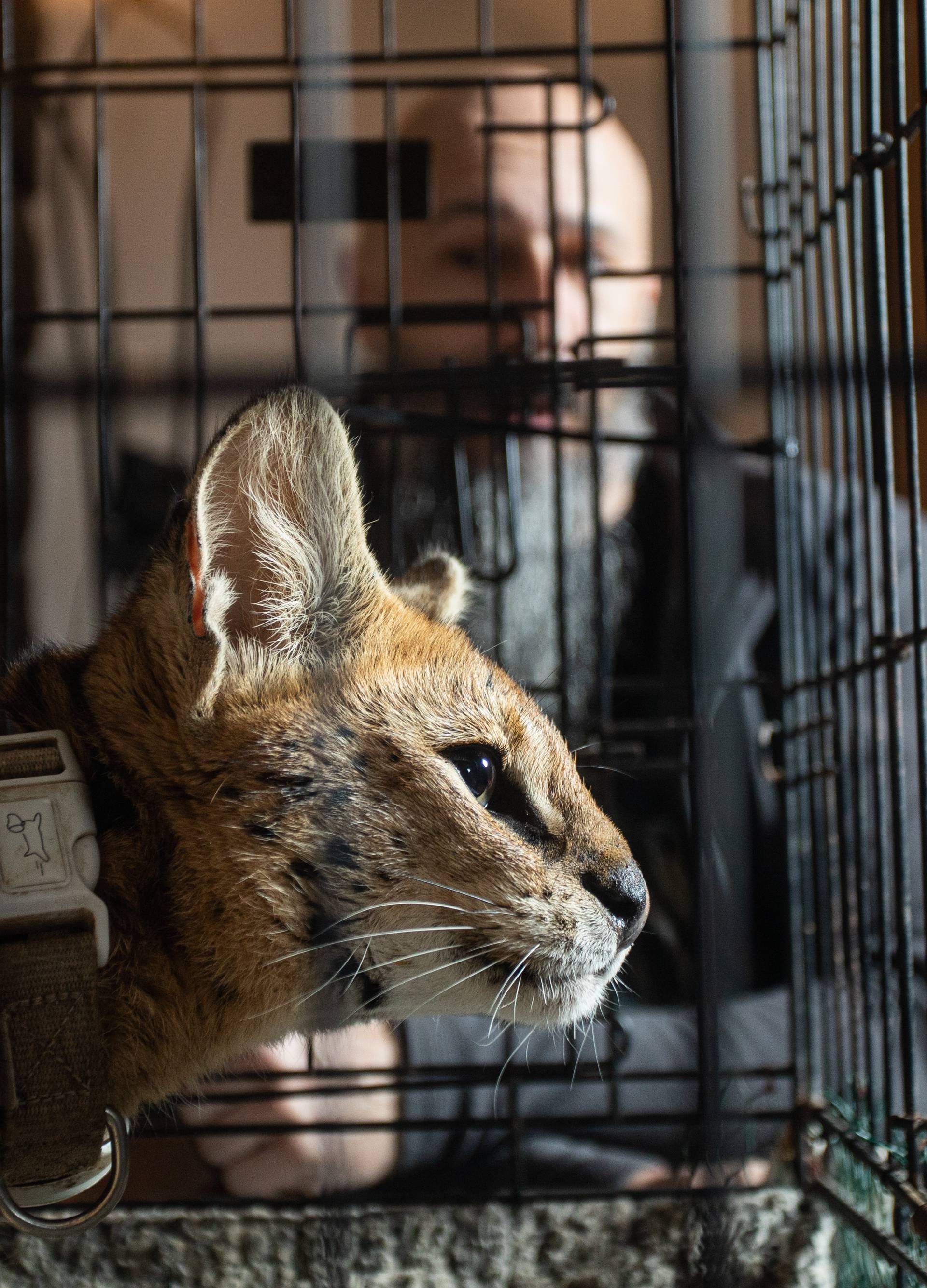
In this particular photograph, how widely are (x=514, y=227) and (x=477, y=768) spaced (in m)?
0.87

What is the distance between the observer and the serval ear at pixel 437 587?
41.0 inches

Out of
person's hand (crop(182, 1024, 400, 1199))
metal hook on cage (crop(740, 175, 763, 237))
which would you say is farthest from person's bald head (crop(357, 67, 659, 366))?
person's hand (crop(182, 1024, 400, 1199))

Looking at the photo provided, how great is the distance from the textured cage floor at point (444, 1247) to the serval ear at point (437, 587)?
0.53m

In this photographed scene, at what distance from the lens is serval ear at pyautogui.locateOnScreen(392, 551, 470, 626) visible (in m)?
1.04

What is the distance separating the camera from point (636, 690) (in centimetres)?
132

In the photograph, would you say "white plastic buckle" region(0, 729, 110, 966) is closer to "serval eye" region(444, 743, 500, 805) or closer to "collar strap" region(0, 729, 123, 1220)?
"collar strap" region(0, 729, 123, 1220)

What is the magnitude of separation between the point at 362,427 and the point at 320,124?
0.33m

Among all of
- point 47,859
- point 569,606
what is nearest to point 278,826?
point 47,859

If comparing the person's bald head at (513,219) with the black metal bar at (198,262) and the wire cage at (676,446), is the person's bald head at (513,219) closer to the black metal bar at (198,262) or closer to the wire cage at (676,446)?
the wire cage at (676,446)

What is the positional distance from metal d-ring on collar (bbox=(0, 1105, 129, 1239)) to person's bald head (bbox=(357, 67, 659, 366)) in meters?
0.89

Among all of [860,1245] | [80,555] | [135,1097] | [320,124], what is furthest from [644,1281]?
[80,555]

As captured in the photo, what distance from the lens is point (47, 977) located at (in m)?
0.64

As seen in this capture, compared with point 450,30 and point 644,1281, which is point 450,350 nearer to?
point 450,30

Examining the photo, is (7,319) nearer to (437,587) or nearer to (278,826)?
(437,587)
